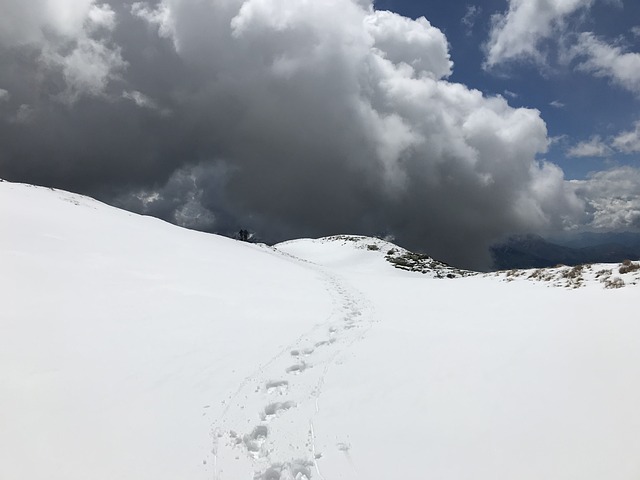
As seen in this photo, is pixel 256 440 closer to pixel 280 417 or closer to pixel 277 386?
pixel 280 417

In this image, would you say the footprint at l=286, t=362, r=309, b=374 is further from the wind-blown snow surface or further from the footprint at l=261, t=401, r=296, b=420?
the footprint at l=261, t=401, r=296, b=420

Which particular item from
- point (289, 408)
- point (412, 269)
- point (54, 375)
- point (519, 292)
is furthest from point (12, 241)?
point (412, 269)

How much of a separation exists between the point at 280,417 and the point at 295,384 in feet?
3.59

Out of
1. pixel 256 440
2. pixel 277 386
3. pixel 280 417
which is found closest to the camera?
pixel 256 440

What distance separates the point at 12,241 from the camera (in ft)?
41.1

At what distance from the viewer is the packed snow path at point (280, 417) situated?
4621 mm

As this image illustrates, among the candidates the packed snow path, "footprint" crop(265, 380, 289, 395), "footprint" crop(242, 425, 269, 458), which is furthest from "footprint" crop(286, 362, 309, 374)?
"footprint" crop(242, 425, 269, 458)

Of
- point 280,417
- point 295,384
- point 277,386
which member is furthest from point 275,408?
point 295,384

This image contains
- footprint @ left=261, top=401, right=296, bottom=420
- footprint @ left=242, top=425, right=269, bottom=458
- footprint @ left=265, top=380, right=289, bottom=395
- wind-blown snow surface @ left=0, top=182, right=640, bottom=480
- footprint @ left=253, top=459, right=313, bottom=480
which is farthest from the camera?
footprint @ left=265, top=380, right=289, bottom=395

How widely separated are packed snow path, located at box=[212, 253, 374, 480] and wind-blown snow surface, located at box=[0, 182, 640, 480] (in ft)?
0.09

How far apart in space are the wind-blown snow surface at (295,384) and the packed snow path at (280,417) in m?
0.03

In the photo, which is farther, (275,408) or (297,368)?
(297,368)

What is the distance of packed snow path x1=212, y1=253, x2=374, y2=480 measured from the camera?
4621 millimetres

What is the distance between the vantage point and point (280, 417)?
5.71 metres
